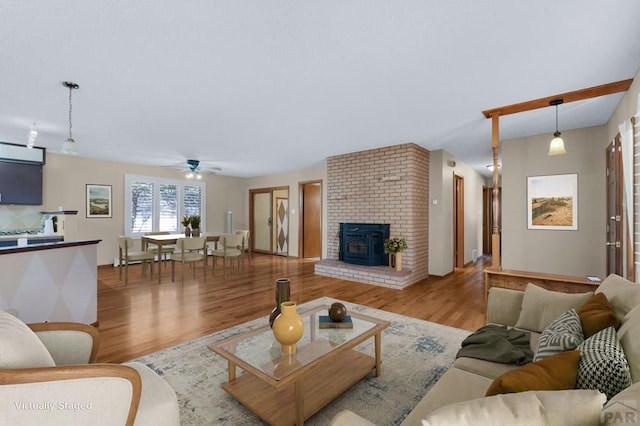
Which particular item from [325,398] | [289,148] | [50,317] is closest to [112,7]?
[325,398]

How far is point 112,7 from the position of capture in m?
1.61

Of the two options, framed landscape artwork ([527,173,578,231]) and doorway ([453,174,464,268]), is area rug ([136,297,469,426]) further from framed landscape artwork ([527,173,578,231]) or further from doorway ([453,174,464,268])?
doorway ([453,174,464,268])

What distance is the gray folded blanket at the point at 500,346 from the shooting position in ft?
4.96

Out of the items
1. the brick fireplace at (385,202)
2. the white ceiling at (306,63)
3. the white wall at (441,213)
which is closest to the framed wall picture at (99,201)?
the white ceiling at (306,63)

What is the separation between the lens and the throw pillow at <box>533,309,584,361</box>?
1195mm

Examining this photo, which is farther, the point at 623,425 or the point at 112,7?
the point at 112,7

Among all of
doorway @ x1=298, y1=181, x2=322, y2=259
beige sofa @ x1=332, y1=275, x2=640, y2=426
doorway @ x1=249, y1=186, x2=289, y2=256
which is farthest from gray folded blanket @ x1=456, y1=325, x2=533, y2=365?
doorway @ x1=249, y1=186, x2=289, y2=256

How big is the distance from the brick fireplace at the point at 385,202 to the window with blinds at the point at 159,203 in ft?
13.0

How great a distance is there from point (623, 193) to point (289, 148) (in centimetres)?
428

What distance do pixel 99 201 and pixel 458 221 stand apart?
25.0 feet

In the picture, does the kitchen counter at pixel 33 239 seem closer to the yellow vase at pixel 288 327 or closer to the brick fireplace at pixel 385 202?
the brick fireplace at pixel 385 202

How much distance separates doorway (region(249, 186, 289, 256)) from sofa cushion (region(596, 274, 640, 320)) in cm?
672

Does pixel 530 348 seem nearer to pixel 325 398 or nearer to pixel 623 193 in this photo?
pixel 325 398

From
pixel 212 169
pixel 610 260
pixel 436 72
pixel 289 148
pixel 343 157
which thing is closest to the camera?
pixel 436 72
